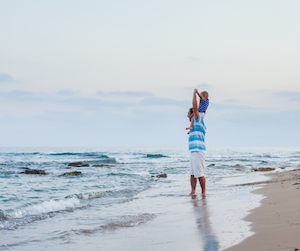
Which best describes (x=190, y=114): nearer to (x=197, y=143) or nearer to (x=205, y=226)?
(x=197, y=143)

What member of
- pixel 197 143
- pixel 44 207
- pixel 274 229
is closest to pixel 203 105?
pixel 197 143

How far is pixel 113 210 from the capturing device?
17.6ft

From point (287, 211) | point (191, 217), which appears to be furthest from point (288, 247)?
point (191, 217)

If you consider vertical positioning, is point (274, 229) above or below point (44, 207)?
above

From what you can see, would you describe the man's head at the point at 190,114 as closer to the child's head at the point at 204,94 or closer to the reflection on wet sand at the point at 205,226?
the child's head at the point at 204,94

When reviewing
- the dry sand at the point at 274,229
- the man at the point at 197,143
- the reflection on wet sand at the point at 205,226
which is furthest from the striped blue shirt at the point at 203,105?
the dry sand at the point at 274,229

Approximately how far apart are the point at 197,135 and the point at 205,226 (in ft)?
9.95

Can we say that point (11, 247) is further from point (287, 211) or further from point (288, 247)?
point (287, 211)

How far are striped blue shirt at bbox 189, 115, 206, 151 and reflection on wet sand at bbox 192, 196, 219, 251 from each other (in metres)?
1.22

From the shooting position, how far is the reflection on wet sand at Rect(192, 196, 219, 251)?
2.60 meters

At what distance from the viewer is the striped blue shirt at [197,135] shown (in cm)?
623

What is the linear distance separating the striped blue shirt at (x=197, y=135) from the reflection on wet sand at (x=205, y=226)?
1219 mm

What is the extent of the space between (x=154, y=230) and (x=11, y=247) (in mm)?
1642

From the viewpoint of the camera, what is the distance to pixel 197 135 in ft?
20.7
